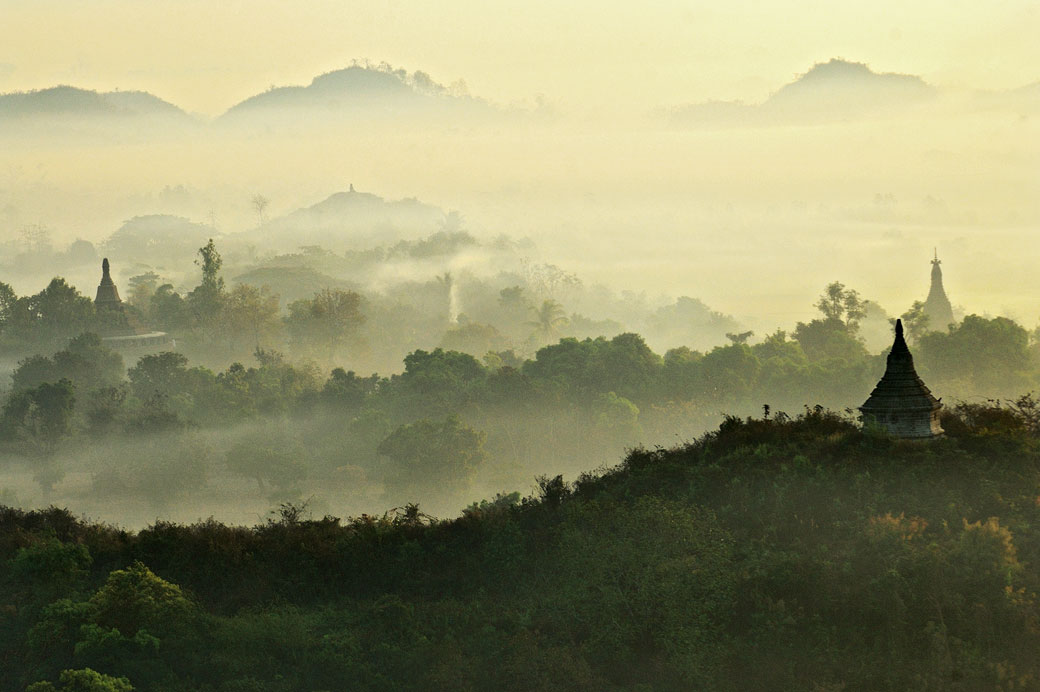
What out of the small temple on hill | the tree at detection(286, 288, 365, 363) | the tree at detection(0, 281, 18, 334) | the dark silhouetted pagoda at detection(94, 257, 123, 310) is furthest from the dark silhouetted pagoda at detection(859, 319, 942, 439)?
the tree at detection(0, 281, 18, 334)

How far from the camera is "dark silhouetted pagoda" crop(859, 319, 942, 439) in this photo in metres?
33.8

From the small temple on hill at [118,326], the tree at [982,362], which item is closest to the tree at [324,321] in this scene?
the small temple on hill at [118,326]

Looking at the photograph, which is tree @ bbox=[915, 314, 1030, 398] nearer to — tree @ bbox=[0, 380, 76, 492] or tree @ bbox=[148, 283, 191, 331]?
tree @ bbox=[0, 380, 76, 492]

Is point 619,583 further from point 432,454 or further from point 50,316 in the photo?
point 50,316

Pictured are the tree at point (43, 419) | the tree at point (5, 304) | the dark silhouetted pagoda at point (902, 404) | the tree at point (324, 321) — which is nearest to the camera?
the dark silhouetted pagoda at point (902, 404)

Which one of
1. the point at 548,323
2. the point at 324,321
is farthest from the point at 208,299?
the point at 548,323

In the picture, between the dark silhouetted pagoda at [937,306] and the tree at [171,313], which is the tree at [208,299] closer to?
the tree at [171,313]

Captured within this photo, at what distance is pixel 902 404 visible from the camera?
34.0 m

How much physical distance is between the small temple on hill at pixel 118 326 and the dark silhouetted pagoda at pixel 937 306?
274 feet

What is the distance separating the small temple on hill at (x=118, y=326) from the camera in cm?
12675

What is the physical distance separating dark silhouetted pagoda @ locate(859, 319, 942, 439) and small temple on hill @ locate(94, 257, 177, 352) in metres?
105

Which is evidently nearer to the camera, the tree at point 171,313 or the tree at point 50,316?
the tree at point 50,316

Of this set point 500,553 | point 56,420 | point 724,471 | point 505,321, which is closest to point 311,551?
point 500,553

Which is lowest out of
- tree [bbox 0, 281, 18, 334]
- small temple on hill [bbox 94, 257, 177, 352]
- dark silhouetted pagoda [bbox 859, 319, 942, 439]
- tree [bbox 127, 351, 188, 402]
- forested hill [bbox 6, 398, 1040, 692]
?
forested hill [bbox 6, 398, 1040, 692]
